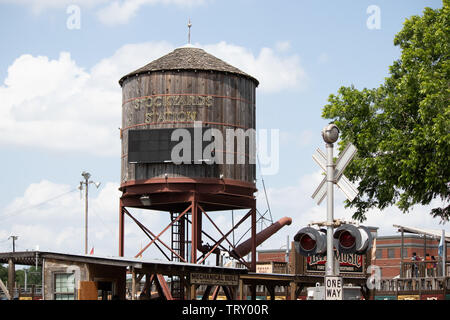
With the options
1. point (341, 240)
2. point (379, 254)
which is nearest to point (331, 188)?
point (341, 240)

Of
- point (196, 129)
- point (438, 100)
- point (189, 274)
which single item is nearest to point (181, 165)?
point (196, 129)

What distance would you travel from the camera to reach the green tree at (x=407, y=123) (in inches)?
1163

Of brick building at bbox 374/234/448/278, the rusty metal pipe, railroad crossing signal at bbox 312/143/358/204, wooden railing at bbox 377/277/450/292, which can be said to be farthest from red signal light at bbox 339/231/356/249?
brick building at bbox 374/234/448/278

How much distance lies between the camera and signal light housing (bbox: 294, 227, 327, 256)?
44.9 ft

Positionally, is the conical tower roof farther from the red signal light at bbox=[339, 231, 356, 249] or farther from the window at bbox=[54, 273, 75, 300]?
the red signal light at bbox=[339, 231, 356, 249]

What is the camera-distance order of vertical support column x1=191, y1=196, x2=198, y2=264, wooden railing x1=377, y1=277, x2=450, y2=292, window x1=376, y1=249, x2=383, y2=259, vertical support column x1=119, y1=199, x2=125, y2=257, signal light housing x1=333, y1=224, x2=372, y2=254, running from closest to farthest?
signal light housing x1=333, y1=224, x2=372, y2=254
wooden railing x1=377, y1=277, x2=450, y2=292
vertical support column x1=191, y1=196, x2=198, y2=264
vertical support column x1=119, y1=199, x2=125, y2=257
window x1=376, y1=249, x2=383, y2=259

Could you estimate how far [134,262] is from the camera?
1089 inches

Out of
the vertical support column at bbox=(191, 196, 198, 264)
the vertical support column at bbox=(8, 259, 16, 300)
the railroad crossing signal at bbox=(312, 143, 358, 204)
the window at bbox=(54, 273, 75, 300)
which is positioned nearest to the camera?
the railroad crossing signal at bbox=(312, 143, 358, 204)

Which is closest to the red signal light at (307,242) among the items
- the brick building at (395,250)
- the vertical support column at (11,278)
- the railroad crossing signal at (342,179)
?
the railroad crossing signal at (342,179)

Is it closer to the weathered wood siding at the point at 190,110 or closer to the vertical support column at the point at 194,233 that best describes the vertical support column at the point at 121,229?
the weathered wood siding at the point at 190,110

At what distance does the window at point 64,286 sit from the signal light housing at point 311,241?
1609cm

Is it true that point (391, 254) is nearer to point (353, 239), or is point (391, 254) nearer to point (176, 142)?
point (176, 142)

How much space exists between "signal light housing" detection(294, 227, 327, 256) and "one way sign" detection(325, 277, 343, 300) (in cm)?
57
